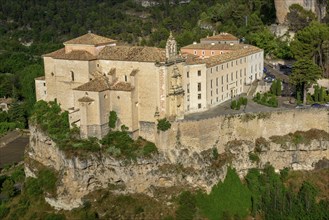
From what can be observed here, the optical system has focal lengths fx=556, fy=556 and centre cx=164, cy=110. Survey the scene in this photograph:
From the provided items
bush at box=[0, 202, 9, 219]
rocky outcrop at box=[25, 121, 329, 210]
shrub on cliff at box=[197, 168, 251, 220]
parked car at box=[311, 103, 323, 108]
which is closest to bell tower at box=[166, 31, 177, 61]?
rocky outcrop at box=[25, 121, 329, 210]

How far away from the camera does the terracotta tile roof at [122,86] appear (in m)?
42.5

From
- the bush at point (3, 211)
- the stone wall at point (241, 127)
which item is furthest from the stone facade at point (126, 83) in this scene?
the bush at point (3, 211)

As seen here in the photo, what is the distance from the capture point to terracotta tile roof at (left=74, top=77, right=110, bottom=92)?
41.9 metres

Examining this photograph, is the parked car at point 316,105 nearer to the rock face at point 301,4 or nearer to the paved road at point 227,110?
the paved road at point 227,110

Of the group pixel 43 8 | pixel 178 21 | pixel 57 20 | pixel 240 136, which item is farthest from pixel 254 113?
pixel 43 8

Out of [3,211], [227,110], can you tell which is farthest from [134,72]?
[3,211]

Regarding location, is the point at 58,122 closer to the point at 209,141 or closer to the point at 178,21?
the point at 209,141

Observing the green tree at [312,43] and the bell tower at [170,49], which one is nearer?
the bell tower at [170,49]

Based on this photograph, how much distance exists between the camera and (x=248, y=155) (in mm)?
44719

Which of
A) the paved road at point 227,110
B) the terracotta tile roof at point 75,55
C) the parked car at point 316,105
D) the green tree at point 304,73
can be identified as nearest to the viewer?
the terracotta tile roof at point 75,55

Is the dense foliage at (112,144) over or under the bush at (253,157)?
over

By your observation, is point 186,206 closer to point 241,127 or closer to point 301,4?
point 241,127

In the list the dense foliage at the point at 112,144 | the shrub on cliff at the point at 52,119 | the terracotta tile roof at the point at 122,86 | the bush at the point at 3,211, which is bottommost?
the bush at the point at 3,211

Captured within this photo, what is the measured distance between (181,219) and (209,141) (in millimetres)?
6702
